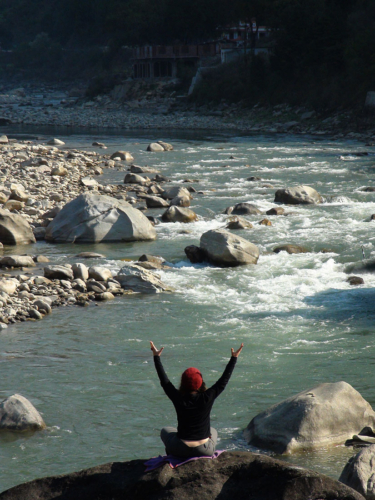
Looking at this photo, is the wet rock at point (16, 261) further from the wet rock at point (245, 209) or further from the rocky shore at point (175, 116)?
the rocky shore at point (175, 116)

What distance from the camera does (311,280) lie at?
13859 mm

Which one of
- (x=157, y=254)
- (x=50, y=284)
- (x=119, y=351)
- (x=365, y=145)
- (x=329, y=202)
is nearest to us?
(x=119, y=351)

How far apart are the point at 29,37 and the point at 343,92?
331ft

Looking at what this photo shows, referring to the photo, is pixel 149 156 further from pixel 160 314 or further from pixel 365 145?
pixel 160 314

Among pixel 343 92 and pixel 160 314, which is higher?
pixel 343 92

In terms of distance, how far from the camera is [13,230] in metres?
16.4

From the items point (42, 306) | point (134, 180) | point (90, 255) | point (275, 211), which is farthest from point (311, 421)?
point (134, 180)

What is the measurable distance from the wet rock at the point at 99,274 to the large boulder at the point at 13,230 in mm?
3776

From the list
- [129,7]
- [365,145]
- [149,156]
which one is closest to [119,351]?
[149,156]

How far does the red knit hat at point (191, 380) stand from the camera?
15.6ft

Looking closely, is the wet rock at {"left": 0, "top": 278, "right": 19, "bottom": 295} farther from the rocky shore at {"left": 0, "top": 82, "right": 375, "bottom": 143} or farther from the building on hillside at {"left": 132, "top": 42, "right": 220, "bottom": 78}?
the building on hillside at {"left": 132, "top": 42, "right": 220, "bottom": 78}

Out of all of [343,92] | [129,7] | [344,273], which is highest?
[129,7]

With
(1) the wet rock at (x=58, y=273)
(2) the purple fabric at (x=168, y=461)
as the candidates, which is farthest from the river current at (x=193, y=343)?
(2) the purple fabric at (x=168, y=461)

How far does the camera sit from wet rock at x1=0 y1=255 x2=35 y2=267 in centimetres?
1420
